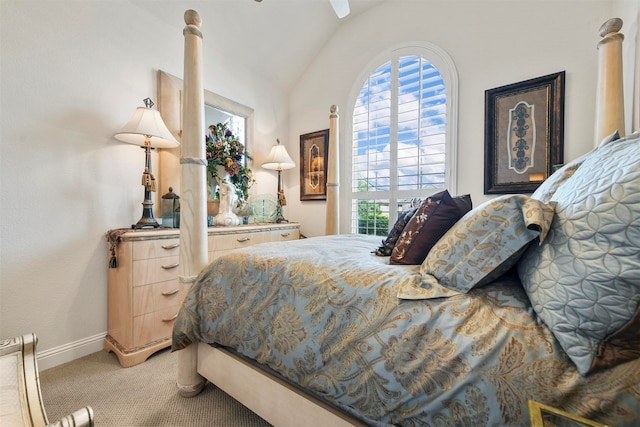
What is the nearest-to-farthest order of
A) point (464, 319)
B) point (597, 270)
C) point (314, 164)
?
point (597, 270)
point (464, 319)
point (314, 164)

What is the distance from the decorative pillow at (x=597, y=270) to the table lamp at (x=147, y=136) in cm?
234

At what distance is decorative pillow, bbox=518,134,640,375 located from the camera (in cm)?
54

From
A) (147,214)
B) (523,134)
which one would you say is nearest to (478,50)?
(523,134)

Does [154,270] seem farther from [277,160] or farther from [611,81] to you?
[611,81]

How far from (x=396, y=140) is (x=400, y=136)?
6cm

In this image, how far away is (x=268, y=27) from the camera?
3.00 meters

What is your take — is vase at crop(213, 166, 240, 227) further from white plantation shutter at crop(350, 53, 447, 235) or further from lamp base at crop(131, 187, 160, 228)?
white plantation shutter at crop(350, 53, 447, 235)

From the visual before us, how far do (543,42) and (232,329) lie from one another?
308cm

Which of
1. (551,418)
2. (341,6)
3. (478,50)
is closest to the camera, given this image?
(551,418)

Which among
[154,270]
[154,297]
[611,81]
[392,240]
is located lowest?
[154,297]

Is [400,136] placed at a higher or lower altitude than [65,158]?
higher

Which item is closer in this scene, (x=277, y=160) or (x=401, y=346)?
(x=401, y=346)

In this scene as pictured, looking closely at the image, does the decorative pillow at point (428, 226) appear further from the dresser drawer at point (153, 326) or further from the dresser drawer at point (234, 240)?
the dresser drawer at point (153, 326)

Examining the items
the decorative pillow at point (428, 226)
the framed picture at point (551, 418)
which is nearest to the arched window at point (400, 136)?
the decorative pillow at point (428, 226)
